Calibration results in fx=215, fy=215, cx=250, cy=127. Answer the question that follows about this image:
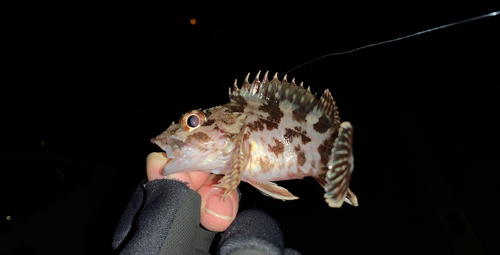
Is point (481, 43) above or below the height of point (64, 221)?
above

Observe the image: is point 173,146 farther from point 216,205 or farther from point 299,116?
point 299,116

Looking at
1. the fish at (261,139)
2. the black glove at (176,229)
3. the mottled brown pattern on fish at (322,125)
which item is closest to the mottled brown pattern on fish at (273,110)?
the fish at (261,139)

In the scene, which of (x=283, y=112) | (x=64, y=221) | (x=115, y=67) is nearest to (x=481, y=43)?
(x=283, y=112)

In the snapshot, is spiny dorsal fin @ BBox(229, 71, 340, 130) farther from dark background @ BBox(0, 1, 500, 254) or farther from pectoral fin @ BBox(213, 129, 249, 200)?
dark background @ BBox(0, 1, 500, 254)

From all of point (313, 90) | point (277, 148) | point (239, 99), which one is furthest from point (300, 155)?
point (313, 90)

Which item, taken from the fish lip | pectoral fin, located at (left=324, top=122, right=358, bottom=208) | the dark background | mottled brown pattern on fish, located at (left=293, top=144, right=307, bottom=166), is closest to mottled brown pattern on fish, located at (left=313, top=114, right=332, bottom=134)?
mottled brown pattern on fish, located at (left=293, top=144, right=307, bottom=166)

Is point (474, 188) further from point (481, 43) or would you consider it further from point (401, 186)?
point (481, 43)
